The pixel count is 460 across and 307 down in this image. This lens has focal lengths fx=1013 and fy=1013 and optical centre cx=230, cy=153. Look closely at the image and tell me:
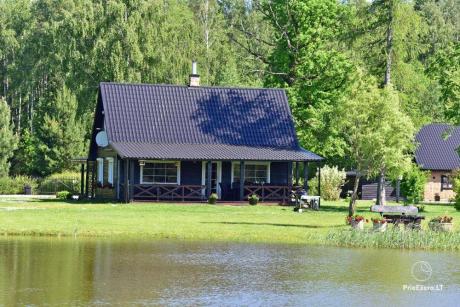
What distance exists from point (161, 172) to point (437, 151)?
23.2m

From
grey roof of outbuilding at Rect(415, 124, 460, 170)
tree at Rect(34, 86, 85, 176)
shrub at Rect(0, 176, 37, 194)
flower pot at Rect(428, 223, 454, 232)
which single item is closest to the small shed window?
shrub at Rect(0, 176, 37, 194)

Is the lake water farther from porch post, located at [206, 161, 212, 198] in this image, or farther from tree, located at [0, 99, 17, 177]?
tree, located at [0, 99, 17, 177]

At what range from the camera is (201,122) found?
169ft

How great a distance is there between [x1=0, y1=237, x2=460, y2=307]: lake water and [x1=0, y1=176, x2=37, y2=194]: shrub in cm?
2917

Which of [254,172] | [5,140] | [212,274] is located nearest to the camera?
[212,274]

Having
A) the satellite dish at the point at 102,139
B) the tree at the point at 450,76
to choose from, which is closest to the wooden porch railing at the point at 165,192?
the satellite dish at the point at 102,139

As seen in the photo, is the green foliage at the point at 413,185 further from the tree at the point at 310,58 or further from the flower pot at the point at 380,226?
the flower pot at the point at 380,226

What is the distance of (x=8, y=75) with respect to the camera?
257ft

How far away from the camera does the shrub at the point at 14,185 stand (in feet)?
196

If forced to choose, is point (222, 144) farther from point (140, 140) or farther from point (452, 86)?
point (452, 86)

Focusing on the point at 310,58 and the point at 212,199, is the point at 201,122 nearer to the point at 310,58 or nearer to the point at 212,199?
the point at 212,199

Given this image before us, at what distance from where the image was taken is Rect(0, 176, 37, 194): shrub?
59594mm

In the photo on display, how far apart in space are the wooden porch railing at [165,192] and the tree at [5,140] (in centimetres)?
2005

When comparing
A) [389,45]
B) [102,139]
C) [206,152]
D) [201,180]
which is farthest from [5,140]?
[389,45]
